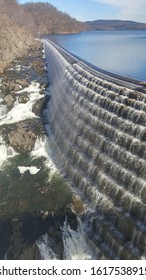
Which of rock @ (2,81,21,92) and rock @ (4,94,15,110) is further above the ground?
rock @ (2,81,21,92)

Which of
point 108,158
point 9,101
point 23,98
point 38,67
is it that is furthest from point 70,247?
point 38,67

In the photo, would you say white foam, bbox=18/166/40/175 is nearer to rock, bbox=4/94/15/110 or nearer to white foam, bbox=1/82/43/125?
white foam, bbox=1/82/43/125

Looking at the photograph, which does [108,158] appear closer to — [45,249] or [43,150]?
[45,249]

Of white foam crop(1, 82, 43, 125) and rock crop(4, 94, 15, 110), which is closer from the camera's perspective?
white foam crop(1, 82, 43, 125)

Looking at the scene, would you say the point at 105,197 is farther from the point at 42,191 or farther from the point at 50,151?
the point at 50,151

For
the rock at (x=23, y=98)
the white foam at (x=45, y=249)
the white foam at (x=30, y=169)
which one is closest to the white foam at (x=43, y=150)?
the white foam at (x=30, y=169)

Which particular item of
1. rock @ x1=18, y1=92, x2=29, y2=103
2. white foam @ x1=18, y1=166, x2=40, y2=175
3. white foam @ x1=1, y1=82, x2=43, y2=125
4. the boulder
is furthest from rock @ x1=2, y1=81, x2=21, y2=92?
white foam @ x1=18, y1=166, x2=40, y2=175

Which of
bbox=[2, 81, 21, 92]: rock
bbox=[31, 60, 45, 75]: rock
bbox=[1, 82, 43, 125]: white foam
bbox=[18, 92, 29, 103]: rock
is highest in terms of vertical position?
bbox=[31, 60, 45, 75]: rock

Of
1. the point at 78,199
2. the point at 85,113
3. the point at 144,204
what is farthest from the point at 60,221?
the point at 85,113

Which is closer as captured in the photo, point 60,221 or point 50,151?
point 60,221
